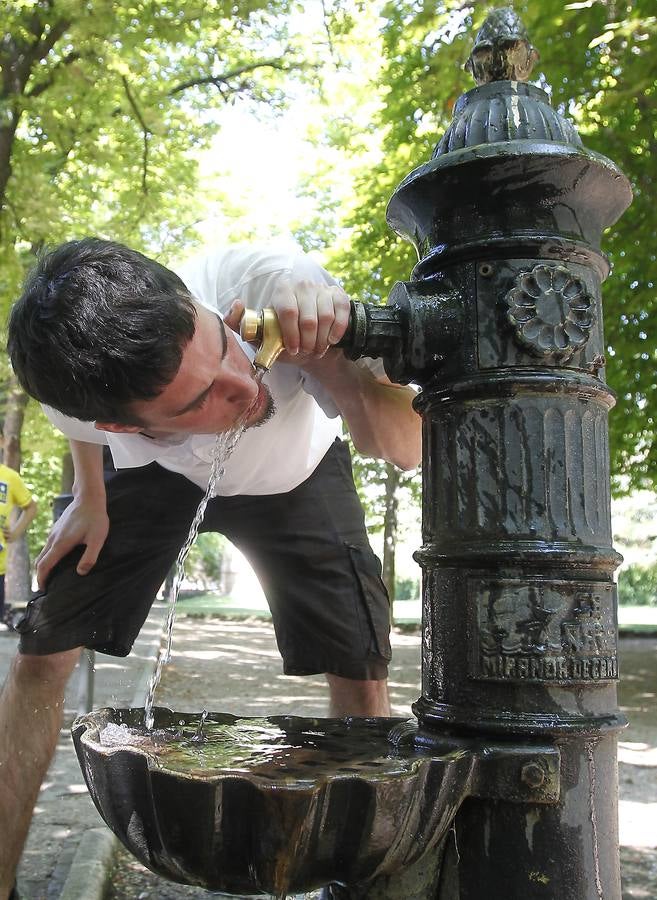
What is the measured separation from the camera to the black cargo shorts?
8.21ft

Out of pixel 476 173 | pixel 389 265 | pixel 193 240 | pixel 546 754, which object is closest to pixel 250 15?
pixel 389 265

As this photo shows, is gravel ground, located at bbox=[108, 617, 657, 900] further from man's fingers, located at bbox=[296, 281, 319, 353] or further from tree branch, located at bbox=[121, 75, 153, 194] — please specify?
tree branch, located at bbox=[121, 75, 153, 194]

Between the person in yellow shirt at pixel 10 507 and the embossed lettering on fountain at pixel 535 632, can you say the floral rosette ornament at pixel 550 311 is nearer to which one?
the embossed lettering on fountain at pixel 535 632

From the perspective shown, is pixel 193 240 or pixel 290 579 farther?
pixel 193 240

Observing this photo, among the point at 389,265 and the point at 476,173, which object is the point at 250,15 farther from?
the point at 476,173

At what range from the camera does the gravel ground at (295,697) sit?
10.4ft

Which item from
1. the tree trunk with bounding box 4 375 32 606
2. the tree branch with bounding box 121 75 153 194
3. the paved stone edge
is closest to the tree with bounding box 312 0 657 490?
the tree branch with bounding box 121 75 153 194

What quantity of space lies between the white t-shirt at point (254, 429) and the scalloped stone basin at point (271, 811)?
1061mm

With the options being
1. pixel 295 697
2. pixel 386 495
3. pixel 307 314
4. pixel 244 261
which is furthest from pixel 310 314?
pixel 386 495

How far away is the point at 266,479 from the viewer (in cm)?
253

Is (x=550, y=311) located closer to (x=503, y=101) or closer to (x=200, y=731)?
(x=503, y=101)

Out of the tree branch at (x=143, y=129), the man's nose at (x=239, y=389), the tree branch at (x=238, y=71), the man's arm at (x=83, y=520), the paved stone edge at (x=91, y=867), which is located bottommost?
the paved stone edge at (x=91, y=867)

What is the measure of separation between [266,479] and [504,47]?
4.36 ft

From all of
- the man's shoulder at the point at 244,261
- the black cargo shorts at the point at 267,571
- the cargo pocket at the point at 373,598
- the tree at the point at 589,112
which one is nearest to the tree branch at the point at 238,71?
the tree at the point at 589,112
